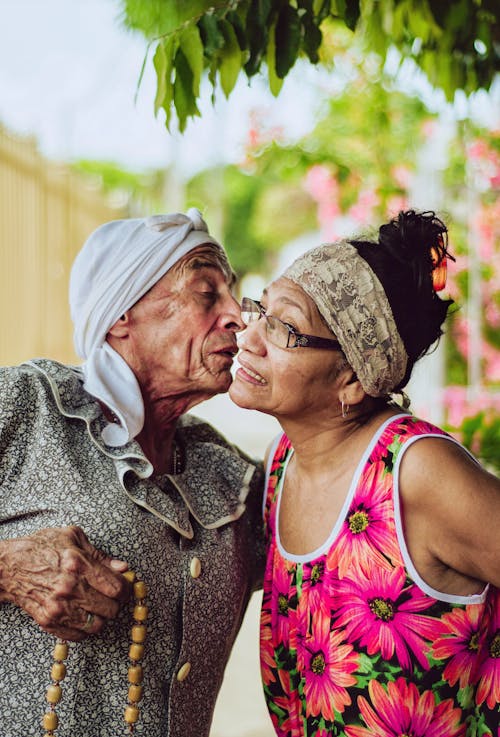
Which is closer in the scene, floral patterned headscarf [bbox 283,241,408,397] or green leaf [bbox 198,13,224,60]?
floral patterned headscarf [bbox 283,241,408,397]

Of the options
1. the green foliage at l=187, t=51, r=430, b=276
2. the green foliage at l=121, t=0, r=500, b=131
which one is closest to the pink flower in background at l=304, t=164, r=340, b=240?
the green foliage at l=187, t=51, r=430, b=276

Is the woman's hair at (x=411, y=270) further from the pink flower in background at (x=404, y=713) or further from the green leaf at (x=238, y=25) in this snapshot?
the pink flower in background at (x=404, y=713)

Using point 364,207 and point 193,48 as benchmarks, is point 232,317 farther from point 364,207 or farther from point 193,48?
point 364,207

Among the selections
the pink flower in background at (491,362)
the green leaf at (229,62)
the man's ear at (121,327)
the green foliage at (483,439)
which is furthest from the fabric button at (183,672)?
the pink flower in background at (491,362)

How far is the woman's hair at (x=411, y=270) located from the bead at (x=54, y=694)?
1217 mm

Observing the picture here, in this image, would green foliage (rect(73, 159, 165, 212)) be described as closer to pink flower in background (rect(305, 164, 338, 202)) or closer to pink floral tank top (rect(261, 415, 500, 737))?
pink flower in background (rect(305, 164, 338, 202))

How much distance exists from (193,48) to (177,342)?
0.84 m

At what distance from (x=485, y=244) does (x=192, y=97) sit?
700 cm

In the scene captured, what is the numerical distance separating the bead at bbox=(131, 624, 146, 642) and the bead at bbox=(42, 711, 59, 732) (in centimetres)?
26

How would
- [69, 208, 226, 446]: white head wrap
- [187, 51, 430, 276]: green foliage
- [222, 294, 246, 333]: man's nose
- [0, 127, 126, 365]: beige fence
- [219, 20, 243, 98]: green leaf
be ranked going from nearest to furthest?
[219, 20, 243, 98]: green leaf, [69, 208, 226, 446]: white head wrap, [222, 294, 246, 333]: man's nose, [187, 51, 430, 276]: green foliage, [0, 127, 126, 365]: beige fence

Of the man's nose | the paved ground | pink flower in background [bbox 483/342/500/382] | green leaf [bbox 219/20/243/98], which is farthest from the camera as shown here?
pink flower in background [bbox 483/342/500/382]

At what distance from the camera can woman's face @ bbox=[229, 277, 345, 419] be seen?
88.4 inches

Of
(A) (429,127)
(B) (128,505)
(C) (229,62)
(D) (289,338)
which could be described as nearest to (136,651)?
(B) (128,505)

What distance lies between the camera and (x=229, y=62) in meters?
Result: 2.47
